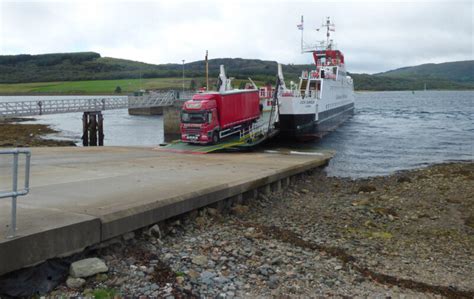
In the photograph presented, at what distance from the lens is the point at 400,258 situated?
27.0ft

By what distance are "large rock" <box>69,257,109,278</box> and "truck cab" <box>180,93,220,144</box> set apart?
58.7ft

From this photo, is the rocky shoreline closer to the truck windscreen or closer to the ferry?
the truck windscreen

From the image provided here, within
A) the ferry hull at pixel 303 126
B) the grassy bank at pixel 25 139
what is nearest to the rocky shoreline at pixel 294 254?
→ the ferry hull at pixel 303 126

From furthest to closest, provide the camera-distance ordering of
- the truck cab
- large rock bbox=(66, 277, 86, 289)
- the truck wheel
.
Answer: the truck wheel → the truck cab → large rock bbox=(66, 277, 86, 289)

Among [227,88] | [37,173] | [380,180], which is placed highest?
[227,88]

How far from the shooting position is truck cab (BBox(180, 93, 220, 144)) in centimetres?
2408

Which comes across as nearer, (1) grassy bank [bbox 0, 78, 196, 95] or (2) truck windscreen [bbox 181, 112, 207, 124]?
(2) truck windscreen [bbox 181, 112, 207, 124]

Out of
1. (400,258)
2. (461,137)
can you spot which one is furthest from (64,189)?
(461,137)

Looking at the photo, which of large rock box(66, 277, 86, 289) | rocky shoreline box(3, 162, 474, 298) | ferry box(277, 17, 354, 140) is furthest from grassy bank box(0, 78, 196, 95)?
large rock box(66, 277, 86, 289)

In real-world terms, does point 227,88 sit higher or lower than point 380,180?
higher

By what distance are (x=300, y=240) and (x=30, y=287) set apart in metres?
5.23

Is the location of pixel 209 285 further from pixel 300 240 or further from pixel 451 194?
pixel 451 194

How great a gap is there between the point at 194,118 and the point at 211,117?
944 millimetres

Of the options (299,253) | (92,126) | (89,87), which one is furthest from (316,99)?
(89,87)
